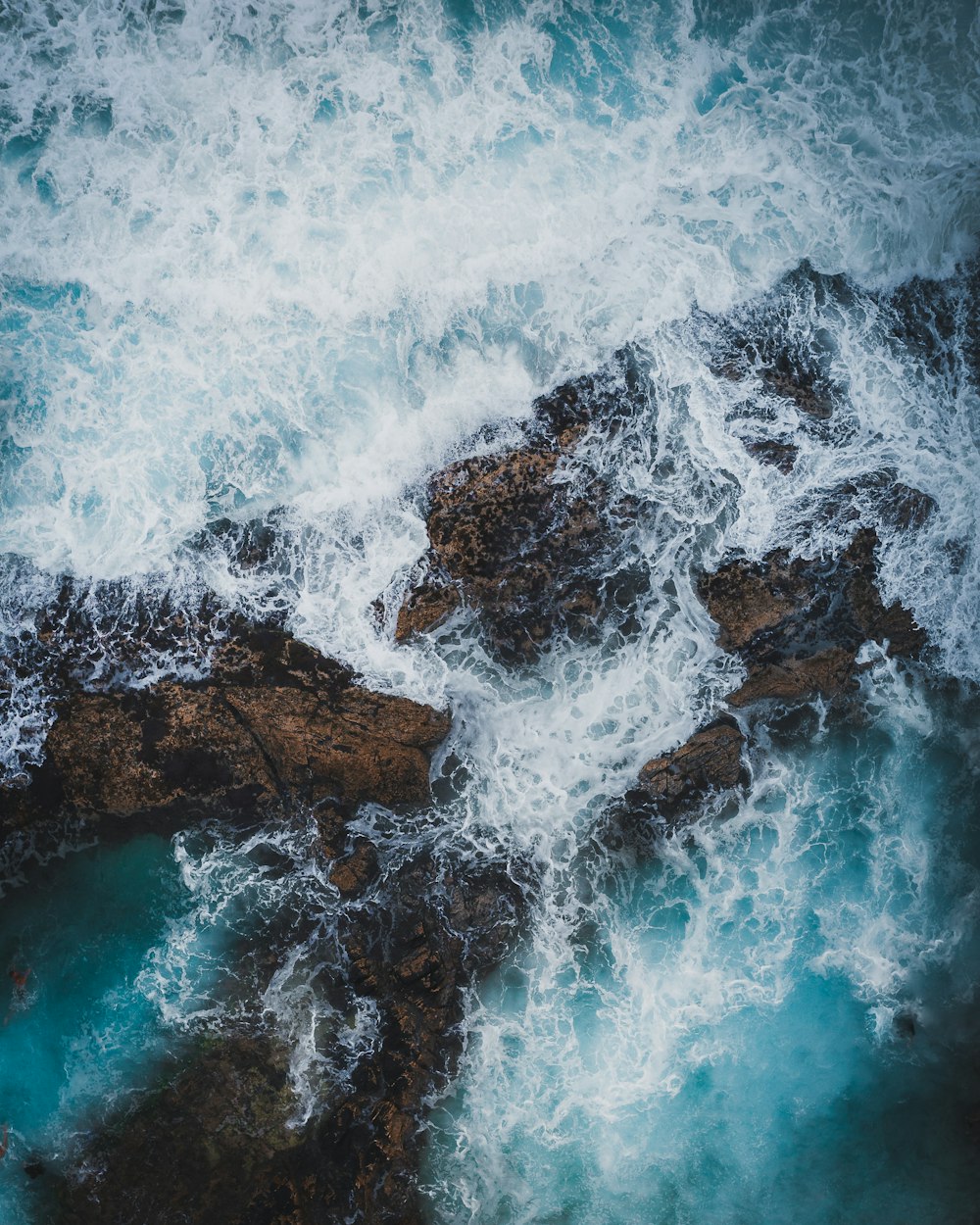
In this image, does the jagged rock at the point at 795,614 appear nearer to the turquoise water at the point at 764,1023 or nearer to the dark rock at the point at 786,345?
the turquoise water at the point at 764,1023

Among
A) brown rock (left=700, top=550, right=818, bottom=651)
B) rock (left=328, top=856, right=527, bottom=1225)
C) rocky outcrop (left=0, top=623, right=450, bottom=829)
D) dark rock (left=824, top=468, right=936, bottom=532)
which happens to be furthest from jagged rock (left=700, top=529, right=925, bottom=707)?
rock (left=328, top=856, right=527, bottom=1225)

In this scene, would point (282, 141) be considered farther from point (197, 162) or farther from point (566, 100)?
point (566, 100)

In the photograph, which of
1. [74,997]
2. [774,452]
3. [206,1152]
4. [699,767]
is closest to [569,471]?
[774,452]

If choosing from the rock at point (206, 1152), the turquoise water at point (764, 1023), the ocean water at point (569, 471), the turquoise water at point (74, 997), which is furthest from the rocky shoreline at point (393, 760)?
the turquoise water at point (764, 1023)

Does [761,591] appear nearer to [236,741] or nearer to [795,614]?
[795,614]

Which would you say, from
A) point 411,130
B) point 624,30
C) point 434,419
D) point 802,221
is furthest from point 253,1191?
point 624,30
